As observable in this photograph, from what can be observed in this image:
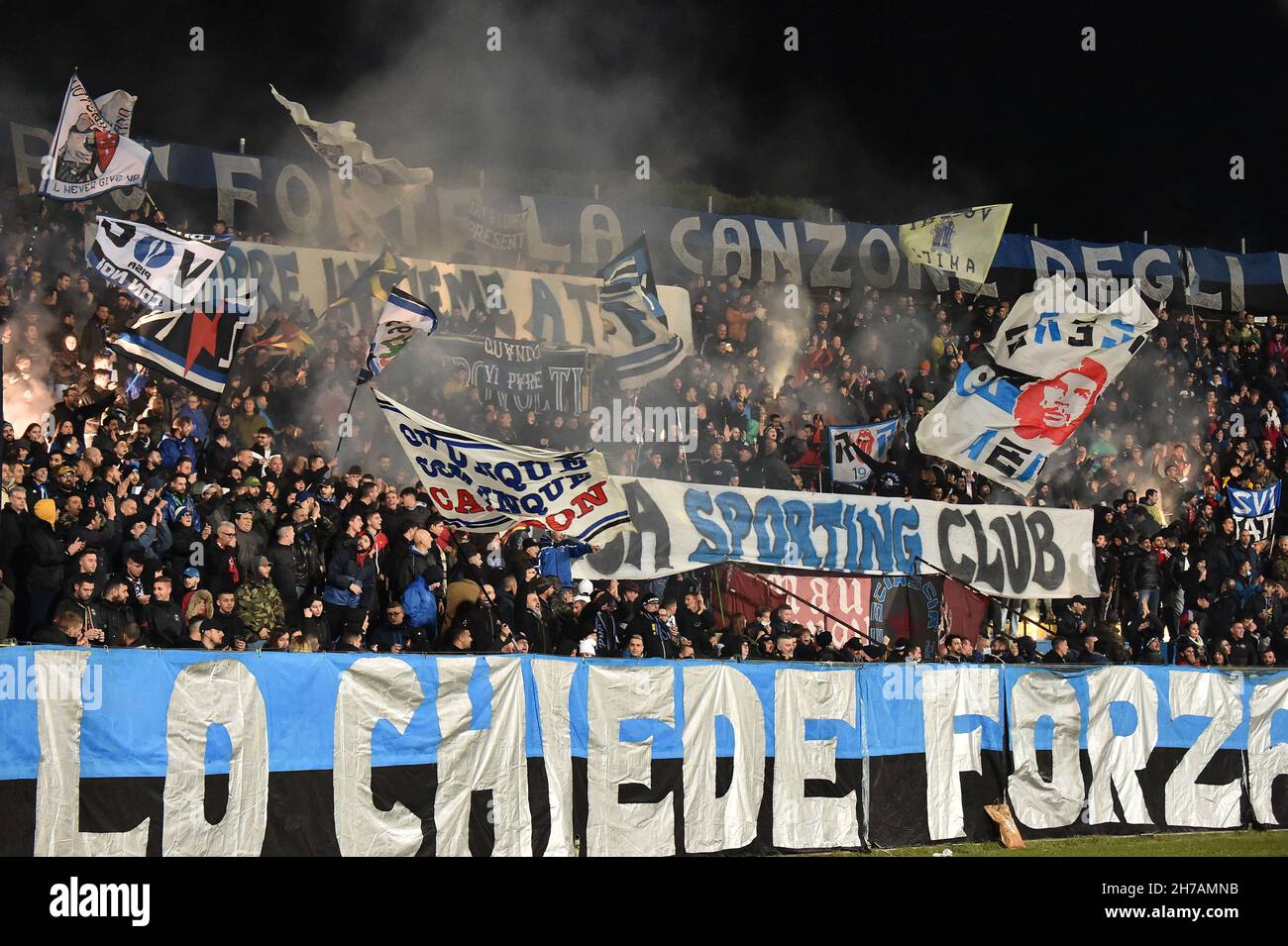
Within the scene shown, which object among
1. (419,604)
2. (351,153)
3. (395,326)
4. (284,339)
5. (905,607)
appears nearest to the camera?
(419,604)

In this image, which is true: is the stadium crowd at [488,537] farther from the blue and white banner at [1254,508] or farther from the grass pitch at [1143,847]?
the grass pitch at [1143,847]

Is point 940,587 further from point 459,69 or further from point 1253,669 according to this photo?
point 459,69

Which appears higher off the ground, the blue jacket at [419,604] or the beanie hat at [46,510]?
the beanie hat at [46,510]

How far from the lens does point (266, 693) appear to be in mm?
10383

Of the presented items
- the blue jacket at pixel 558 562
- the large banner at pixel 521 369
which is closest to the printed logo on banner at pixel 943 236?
the large banner at pixel 521 369

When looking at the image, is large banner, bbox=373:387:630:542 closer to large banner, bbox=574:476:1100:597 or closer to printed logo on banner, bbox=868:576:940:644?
large banner, bbox=574:476:1100:597

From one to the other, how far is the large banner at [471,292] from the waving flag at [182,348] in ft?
11.3

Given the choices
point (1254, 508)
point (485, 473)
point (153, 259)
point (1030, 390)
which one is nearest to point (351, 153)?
point (153, 259)

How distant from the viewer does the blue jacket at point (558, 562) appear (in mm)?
14992

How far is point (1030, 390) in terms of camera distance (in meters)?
17.8

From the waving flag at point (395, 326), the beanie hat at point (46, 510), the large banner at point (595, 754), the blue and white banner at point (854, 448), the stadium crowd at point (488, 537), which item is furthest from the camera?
the blue and white banner at point (854, 448)

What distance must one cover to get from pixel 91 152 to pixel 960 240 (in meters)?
12.1

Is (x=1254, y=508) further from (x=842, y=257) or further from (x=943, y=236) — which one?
(x=842, y=257)
